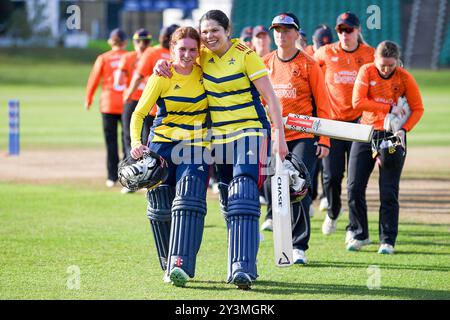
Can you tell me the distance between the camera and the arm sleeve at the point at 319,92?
27.6 feet

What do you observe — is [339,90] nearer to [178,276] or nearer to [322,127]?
[322,127]

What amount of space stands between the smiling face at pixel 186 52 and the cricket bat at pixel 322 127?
125cm

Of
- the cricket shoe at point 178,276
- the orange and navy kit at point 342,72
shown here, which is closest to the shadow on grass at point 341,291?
the cricket shoe at point 178,276

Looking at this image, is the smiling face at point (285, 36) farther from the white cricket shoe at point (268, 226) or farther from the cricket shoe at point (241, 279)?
the white cricket shoe at point (268, 226)

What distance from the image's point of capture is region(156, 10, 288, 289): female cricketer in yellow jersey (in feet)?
23.1

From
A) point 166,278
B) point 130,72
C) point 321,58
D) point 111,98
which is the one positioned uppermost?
point 321,58

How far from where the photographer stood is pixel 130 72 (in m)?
14.4

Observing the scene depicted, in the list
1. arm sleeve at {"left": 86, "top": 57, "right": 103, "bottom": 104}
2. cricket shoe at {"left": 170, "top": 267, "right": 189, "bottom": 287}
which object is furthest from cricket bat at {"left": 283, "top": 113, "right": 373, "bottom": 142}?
arm sleeve at {"left": 86, "top": 57, "right": 103, "bottom": 104}

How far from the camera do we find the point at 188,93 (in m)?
7.27

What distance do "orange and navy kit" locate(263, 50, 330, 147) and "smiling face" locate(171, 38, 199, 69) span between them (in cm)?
151

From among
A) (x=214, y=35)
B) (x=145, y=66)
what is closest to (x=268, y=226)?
(x=145, y=66)

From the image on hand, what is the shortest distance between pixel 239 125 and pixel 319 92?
1534 millimetres

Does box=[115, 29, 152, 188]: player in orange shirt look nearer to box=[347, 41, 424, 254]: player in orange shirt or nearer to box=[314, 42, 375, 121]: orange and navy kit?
box=[314, 42, 375, 121]: orange and navy kit
